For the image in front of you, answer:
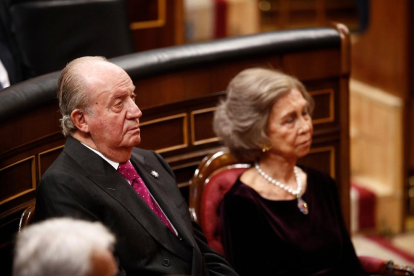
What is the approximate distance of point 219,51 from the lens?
9.16ft

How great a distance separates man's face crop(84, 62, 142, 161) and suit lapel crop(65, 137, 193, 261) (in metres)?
0.05

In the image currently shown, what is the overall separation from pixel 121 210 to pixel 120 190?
64 mm

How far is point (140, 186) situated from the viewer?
2.16 m

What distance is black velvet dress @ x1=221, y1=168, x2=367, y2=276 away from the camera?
2518 mm

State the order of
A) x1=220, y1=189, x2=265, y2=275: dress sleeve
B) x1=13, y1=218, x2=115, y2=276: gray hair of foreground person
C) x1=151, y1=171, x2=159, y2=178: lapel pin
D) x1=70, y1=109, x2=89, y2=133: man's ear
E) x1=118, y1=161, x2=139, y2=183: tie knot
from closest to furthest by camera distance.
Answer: x1=13, y1=218, x2=115, y2=276: gray hair of foreground person
x1=70, y1=109, x2=89, y2=133: man's ear
x1=118, y1=161, x2=139, y2=183: tie knot
x1=151, y1=171, x2=159, y2=178: lapel pin
x1=220, y1=189, x2=265, y2=275: dress sleeve

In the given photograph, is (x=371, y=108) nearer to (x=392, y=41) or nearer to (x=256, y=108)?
(x=392, y=41)

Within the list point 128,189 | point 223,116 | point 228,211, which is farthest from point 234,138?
point 128,189

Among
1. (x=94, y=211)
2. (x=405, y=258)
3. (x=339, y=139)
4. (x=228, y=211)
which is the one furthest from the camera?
(x=405, y=258)

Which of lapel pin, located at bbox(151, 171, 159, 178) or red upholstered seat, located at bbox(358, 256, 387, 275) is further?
red upholstered seat, located at bbox(358, 256, 387, 275)

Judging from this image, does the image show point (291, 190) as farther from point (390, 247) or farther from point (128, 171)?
point (390, 247)

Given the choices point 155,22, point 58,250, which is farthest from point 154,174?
point 155,22

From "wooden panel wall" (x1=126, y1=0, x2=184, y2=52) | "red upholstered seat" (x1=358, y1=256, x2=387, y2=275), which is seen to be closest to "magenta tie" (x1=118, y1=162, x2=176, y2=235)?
"red upholstered seat" (x1=358, y1=256, x2=387, y2=275)

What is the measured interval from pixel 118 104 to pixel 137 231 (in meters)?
0.37

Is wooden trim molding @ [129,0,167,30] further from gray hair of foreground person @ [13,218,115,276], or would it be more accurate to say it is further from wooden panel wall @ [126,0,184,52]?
gray hair of foreground person @ [13,218,115,276]
